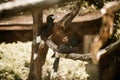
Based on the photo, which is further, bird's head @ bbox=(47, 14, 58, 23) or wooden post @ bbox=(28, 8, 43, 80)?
wooden post @ bbox=(28, 8, 43, 80)

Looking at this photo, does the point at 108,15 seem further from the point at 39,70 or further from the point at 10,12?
the point at 39,70

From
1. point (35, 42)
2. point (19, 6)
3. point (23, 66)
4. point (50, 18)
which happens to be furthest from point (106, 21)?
point (23, 66)

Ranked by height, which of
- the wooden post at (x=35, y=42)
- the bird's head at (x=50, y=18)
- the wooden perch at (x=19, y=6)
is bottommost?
the wooden post at (x=35, y=42)

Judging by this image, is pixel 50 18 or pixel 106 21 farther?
pixel 50 18

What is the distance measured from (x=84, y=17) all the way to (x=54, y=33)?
11.7 ft

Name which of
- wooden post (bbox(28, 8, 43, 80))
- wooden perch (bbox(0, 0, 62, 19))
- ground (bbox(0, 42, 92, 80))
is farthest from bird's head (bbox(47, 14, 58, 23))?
wooden perch (bbox(0, 0, 62, 19))

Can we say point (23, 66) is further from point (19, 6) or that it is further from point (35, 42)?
point (19, 6)

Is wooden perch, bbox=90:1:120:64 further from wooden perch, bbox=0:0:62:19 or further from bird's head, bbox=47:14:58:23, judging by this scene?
bird's head, bbox=47:14:58:23

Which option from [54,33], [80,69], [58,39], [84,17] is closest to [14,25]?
[84,17]

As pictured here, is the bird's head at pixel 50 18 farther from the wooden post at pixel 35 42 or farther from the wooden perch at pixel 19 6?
the wooden perch at pixel 19 6

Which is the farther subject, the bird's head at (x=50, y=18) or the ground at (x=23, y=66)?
the ground at (x=23, y=66)

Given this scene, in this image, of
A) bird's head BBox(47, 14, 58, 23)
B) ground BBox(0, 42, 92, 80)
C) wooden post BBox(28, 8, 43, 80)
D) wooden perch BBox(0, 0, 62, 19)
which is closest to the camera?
wooden perch BBox(0, 0, 62, 19)

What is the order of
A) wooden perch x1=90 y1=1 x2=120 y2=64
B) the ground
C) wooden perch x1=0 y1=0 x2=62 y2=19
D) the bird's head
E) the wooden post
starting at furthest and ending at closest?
1. the ground
2. the wooden post
3. the bird's head
4. wooden perch x1=90 y1=1 x2=120 y2=64
5. wooden perch x1=0 y1=0 x2=62 y2=19

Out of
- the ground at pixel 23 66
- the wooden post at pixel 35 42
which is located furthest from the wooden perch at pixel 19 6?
the ground at pixel 23 66
